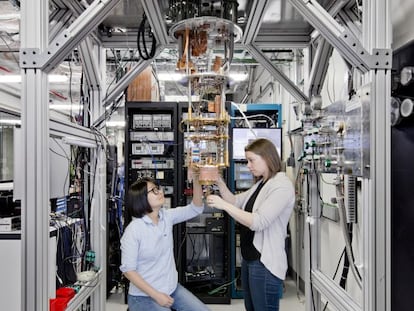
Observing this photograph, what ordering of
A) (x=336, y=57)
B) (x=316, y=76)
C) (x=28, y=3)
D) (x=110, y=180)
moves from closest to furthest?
(x=28, y=3) < (x=316, y=76) < (x=336, y=57) < (x=110, y=180)

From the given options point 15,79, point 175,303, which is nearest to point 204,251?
point 175,303

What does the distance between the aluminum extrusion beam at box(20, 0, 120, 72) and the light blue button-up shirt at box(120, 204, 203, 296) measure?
1056 millimetres

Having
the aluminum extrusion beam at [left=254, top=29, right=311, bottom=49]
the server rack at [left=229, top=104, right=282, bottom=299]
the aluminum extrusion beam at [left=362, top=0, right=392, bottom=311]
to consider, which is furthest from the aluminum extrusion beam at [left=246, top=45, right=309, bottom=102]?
the aluminum extrusion beam at [left=362, top=0, right=392, bottom=311]

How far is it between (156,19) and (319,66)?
1235 mm

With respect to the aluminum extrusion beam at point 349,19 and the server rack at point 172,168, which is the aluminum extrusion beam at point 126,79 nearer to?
the server rack at point 172,168

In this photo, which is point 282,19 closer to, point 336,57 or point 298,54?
point 336,57

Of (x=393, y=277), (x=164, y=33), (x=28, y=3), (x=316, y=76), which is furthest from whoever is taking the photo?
(x=316, y=76)

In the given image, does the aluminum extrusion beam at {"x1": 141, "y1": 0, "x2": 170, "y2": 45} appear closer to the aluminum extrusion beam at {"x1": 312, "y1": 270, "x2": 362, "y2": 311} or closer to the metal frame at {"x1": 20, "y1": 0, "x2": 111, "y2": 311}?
the metal frame at {"x1": 20, "y1": 0, "x2": 111, "y2": 311}

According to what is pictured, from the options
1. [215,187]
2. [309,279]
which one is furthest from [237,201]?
[309,279]

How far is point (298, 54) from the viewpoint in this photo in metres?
4.42

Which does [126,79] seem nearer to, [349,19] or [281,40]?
[281,40]

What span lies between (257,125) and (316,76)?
166 cm

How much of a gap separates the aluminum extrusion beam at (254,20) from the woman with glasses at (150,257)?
105cm

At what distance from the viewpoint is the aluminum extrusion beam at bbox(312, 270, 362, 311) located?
2.10 metres
